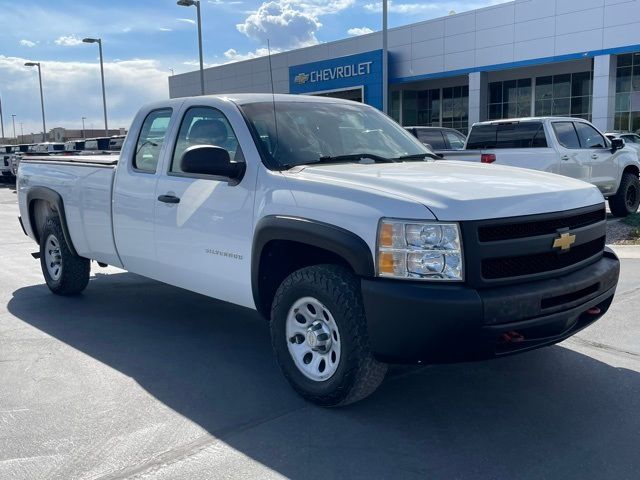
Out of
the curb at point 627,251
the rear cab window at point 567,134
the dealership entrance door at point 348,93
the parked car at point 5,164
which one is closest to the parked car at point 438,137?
the rear cab window at point 567,134

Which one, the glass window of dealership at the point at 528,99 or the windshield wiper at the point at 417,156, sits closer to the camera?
the windshield wiper at the point at 417,156

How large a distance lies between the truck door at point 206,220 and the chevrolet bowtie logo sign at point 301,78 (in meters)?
38.9

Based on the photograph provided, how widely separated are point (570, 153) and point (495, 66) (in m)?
24.3

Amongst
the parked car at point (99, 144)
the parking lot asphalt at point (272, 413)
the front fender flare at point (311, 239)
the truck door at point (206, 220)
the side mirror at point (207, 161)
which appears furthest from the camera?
the parked car at point (99, 144)

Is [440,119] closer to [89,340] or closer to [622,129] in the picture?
[622,129]

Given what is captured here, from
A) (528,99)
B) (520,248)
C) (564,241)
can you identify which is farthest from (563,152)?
(528,99)

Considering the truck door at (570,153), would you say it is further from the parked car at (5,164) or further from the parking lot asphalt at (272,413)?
the parked car at (5,164)

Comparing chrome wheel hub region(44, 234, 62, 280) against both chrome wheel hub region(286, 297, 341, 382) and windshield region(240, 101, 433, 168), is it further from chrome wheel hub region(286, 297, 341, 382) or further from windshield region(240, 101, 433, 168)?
chrome wheel hub region(286, 297, 341, 382)

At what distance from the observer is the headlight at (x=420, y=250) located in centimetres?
350

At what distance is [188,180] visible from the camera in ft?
16.4

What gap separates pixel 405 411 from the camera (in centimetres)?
406

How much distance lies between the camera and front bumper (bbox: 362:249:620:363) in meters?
3.44

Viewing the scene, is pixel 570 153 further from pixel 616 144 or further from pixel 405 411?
pixel 405 411

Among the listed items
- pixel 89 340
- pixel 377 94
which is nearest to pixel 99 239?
pixel 89 340
